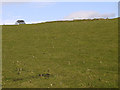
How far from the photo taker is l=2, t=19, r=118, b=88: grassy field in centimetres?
1243

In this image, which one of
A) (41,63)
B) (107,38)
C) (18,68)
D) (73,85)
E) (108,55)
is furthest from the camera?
(107,38)

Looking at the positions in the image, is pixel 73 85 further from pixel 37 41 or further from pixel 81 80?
pixel 37 41

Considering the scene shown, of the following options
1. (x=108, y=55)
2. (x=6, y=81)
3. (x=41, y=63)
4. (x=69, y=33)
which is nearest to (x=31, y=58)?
(x=41, y=63)

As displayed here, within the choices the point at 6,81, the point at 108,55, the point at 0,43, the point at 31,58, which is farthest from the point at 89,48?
the point at 0,43

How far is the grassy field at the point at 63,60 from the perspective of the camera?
40.8 feet

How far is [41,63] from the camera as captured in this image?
16594 millimetres

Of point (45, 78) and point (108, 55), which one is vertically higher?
point (108, 55)

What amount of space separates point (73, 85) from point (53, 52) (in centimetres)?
868

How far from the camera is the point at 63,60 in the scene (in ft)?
56.5

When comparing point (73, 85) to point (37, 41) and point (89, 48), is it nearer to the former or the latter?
point (89, 48)

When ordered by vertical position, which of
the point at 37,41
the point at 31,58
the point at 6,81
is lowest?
the point at 6,81

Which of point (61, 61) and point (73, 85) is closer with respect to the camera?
point (73, 85)

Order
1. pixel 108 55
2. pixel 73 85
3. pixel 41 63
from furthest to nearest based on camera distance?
1. pixel 108 55
2. pixel 41 63
3. pixel 73 85

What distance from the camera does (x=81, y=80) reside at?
12453 mm
